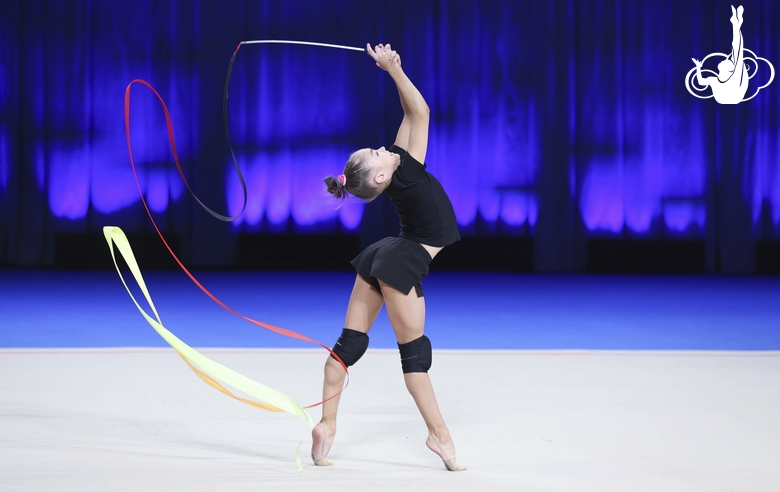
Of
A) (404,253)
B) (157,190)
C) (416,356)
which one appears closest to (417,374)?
(416,356)

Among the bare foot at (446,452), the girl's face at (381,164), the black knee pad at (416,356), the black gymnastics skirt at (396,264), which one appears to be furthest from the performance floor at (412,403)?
the girl's face at (381,164)

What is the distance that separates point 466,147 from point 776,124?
3226 mm

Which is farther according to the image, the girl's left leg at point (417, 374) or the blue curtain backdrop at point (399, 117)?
the blue curtain backdrop at point (399, 117)

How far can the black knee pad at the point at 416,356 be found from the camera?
2.55 metres

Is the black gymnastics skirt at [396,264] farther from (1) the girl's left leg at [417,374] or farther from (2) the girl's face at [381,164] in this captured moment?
(2) the girl's face at [381,164]

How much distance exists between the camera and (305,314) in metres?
6.00

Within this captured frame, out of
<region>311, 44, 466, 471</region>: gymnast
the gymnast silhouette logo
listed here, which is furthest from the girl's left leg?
the gymnast silhouette logo

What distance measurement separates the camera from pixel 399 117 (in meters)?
9.15

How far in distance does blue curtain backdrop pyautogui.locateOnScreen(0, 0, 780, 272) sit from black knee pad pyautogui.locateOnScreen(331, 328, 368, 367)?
643 cm

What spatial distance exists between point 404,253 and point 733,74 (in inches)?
299

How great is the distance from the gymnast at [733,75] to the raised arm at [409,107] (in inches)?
288

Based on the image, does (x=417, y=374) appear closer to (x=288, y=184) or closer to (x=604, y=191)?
(x=288, y=184)

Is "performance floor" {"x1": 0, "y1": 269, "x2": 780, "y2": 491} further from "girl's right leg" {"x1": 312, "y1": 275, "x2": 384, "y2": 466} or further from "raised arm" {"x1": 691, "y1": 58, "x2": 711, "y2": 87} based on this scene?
"raised arm" {"x1": 691, "y1": 58, "x2": 711, "y2": 87}

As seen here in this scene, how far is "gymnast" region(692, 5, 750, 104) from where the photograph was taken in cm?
895
